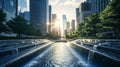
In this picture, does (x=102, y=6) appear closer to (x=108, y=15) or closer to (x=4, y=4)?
(x=4, y=4)

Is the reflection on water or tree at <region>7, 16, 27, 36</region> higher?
tree at <region>7, 16, 27, 36</region>

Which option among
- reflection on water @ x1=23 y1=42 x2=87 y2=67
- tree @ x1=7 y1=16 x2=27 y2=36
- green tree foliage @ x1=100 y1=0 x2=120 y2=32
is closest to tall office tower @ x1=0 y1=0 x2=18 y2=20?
tree @ x1=7 y1=16 x2=27 y2=36

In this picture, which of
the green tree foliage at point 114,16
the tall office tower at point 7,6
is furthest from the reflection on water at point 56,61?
the tall office tower at point 7,6

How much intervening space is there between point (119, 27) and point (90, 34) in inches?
1038

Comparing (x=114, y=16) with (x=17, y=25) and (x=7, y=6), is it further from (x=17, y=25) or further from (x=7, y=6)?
(x=7, y=6)

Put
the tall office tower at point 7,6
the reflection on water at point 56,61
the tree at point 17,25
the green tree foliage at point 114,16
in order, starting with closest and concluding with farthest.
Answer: the reflection on water at point 56,61
the green tree foliage at point 114,16
the tree at point 17,25
the tall office tower at point 7,6

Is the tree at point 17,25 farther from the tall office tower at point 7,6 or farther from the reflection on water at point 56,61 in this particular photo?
the reflection on water at point 56,61

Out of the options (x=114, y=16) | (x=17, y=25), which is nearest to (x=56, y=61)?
(x=114, y=16)

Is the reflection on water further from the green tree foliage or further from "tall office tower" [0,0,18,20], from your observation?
"tall office tower" [0,0,18,20]

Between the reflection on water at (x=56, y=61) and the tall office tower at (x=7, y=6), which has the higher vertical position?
the tall office tower at (x=7, y=6)

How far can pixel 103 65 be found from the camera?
12648 millimetres

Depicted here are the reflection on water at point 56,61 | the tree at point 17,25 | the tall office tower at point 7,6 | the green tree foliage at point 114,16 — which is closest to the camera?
the reflection on water at point 56,61

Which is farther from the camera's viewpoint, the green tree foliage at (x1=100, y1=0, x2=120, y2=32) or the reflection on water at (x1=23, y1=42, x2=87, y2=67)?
the green tree foliage at (x1=100, y1=0, x2=120, y2=32)

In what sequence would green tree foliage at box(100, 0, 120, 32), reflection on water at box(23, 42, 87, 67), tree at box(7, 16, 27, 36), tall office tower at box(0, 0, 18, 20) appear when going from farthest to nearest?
1. tall office tower at box(0, 0, 18, 20)
2. tree at box(7, 16, 27, 36)
3. green tree foliage at box(100, 0, 120, 32)
4. reflection on water at box(23, 42, 87, 67)
